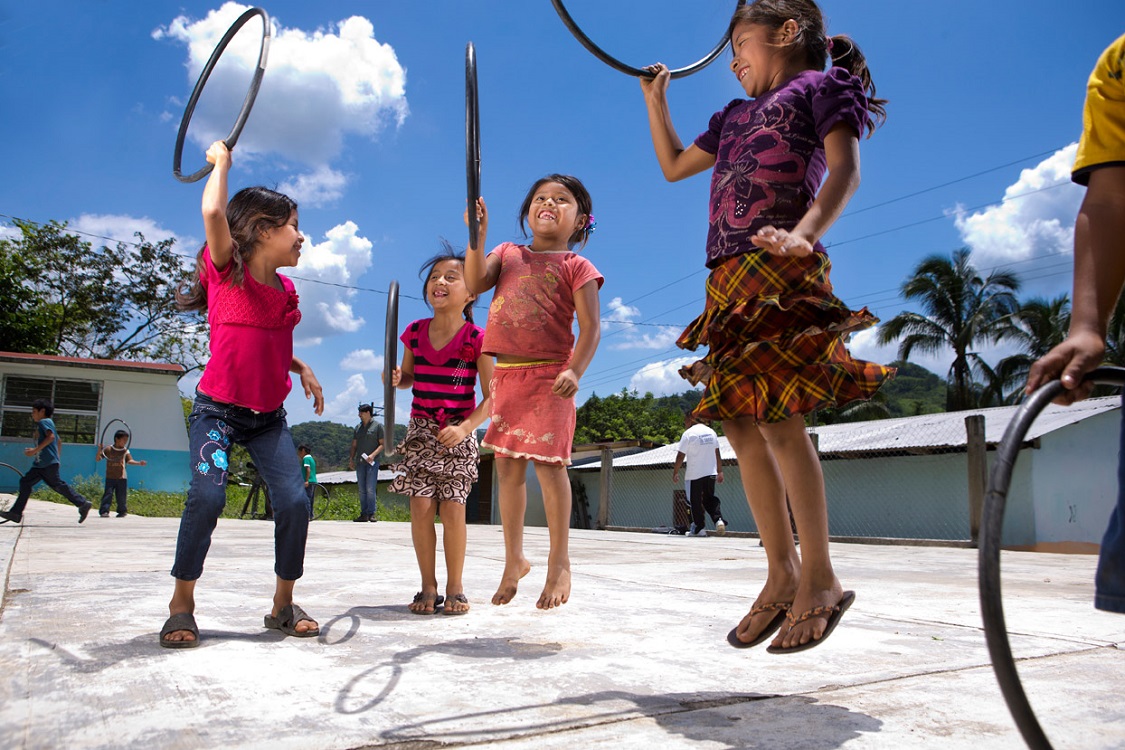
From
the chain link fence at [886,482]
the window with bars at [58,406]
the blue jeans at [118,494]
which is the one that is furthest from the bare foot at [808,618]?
the window with bars at [58,406]

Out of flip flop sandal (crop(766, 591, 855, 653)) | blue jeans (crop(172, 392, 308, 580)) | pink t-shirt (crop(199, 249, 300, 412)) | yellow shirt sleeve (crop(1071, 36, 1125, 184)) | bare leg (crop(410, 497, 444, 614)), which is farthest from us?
bare leg (crop(410, 497, 444, 614))

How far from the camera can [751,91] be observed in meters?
2.40

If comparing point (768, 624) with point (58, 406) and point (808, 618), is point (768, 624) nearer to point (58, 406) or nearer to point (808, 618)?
point (808, 618)

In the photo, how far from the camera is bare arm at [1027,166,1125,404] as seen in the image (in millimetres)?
1227

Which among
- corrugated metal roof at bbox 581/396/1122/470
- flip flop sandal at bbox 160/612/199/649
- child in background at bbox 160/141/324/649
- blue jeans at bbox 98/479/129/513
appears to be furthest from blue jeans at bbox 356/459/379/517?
flip flop sandal at bbox 160/612/199/649

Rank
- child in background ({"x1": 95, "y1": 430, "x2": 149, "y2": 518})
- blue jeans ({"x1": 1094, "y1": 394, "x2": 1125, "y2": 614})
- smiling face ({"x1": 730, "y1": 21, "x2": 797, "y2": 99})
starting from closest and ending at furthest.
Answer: blue jeans ({"x1": 1094, "y1": 394, "x2": 1125, "y2": 614})
smiling face ({"x1": 730, "y1": 21, "x2": 797, "y2": 99})
child in background ({"x1": 95, "y1": 430, "x2": 149, "y2": 518})

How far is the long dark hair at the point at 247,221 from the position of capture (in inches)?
118

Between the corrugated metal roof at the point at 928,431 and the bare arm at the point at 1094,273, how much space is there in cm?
1016

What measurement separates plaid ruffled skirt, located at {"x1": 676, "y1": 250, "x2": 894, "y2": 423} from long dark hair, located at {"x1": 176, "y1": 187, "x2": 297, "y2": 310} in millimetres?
1735

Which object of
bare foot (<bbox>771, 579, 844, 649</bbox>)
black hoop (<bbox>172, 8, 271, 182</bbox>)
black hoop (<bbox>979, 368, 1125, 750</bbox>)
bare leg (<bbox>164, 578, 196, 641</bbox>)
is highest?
black hoop (<bbox>172, 8, 271, 182</bbox>)

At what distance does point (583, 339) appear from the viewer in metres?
3.12

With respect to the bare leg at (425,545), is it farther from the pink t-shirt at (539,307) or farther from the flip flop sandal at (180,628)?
the flip flop sandal at (180,628)

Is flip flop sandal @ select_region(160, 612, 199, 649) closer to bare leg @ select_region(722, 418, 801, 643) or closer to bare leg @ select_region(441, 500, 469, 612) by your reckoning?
bare leg @ select_region(441, 500, 469, 612)

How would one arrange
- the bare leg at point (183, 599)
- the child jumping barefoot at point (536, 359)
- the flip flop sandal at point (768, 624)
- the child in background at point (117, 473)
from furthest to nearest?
the child in background at point (117, 473), the child jumping barefoot at point (536, 359), the bare leg at point (183, 599), the flip flop sandal at point (768, 624)
